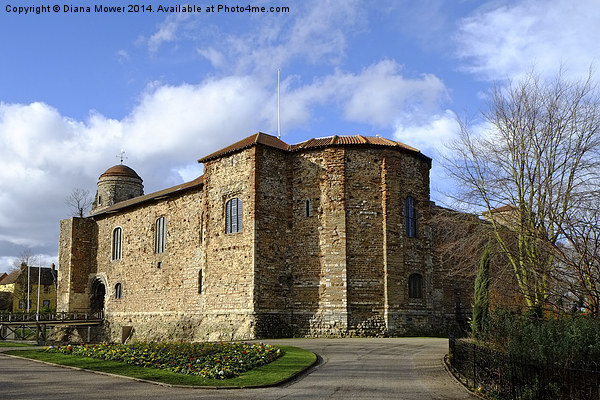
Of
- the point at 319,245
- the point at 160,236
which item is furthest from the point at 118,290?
the point at 319,245

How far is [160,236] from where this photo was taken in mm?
33812

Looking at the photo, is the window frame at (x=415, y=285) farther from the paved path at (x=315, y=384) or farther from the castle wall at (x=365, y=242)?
the paved path at (x=315, y=384)

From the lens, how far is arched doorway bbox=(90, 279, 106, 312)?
40250 mm

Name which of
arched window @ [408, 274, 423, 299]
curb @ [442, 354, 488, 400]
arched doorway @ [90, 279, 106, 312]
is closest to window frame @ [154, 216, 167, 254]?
arched doorway @ [90, 279, 106, 312]

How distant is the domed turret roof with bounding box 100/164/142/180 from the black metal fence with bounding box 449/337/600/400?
42.7 m

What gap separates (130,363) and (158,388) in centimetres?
410

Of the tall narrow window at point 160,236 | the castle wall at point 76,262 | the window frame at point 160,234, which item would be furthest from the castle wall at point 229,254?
the castle wall at point 76,262

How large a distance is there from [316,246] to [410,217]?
490cm

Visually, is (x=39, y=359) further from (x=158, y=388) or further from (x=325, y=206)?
(x=325, y=206)

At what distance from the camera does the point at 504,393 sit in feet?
35.9

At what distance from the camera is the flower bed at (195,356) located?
13.8m

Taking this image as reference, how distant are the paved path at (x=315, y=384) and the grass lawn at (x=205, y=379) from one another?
1.29ft

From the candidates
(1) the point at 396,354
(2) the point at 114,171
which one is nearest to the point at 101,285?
(2) the point at 114,171

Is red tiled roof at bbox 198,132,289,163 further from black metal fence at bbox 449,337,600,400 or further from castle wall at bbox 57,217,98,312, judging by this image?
black metal fence at bbox 449,337,600,400
